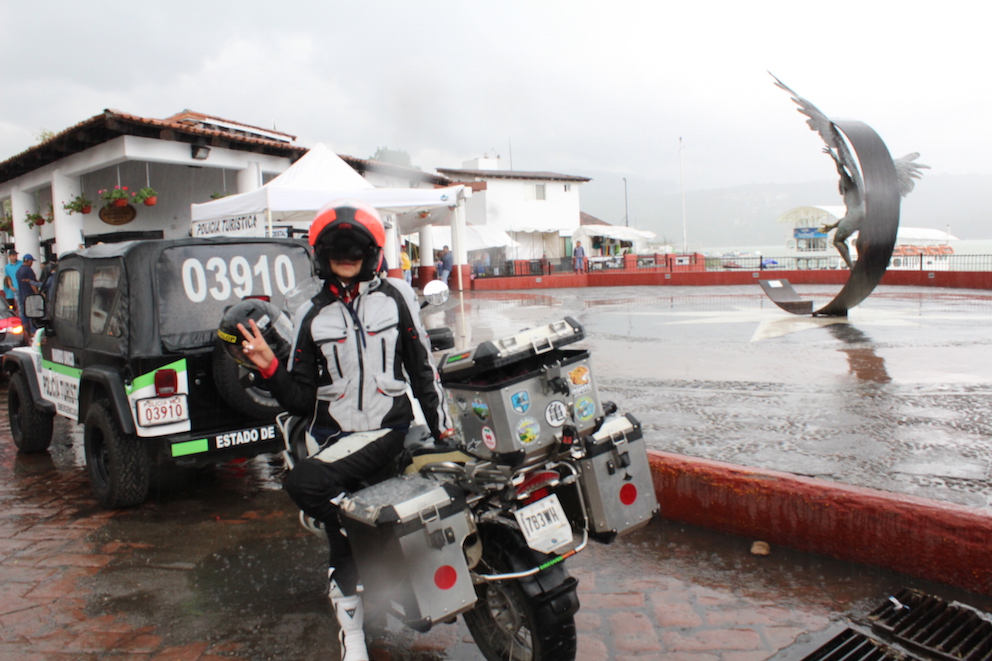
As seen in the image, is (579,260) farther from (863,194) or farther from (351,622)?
(351,622)

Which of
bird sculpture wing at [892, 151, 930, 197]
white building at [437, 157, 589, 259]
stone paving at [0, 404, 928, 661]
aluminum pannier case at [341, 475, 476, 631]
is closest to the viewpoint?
aluminum pannier case at [341, 475, 476, 631]

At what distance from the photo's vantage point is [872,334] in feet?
37.4

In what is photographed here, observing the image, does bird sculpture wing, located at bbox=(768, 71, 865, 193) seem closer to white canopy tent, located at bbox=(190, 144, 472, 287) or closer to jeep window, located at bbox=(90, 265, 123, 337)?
white canopy tent, located at bbox=(190, 144, 472, 287)

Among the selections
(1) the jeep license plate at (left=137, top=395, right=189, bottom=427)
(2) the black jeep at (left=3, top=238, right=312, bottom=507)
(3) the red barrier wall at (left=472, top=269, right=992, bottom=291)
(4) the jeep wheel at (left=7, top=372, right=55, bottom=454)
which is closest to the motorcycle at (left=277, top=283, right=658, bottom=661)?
(2) the black jeep at (left=3, top=238, right=312, bottom=507)

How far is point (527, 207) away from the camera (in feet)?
162

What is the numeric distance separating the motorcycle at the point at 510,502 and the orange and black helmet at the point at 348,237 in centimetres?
50

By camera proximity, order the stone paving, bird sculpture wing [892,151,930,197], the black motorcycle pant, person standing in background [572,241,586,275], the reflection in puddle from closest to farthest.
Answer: the black motorcycle pant
the stone paving
the reflection in puddle
bird sculpture wing [892,151,930,197]
person standing in background [572,241,586,275]

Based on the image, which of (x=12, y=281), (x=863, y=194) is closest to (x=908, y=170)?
(x=863, y=194)

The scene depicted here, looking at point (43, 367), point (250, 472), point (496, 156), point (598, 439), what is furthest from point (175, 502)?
point (496, 156)

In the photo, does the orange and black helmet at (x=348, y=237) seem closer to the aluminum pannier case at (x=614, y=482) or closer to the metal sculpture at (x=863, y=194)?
the aluminum pannier case at (x=614, y=482)

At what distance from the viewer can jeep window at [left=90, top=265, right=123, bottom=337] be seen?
479cm

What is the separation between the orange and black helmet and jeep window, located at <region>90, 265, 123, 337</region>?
8.66 feet

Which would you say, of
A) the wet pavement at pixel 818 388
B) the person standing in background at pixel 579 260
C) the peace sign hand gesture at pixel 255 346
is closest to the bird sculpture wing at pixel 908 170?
the wet pavement at pixel 818 388

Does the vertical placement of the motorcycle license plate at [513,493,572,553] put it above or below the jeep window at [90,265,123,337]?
below
